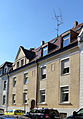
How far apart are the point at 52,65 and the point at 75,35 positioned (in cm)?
448

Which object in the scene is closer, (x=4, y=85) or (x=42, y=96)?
(x=42, y=96)

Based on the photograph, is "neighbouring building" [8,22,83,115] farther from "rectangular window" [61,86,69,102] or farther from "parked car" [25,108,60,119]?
"parked car" [25,108,60,119]

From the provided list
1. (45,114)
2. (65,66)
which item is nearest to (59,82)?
(65,66)

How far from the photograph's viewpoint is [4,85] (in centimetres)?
3853

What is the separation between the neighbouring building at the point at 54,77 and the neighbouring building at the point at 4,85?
3092 mm

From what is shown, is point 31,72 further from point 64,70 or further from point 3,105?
point 3,105

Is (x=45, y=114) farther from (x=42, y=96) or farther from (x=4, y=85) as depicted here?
(x=4, y=85)

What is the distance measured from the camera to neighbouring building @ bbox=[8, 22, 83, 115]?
21172 mm

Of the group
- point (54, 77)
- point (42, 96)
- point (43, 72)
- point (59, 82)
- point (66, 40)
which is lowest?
point (42, 96)

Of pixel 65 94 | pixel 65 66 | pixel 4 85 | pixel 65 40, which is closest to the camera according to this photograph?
pixel 65 94

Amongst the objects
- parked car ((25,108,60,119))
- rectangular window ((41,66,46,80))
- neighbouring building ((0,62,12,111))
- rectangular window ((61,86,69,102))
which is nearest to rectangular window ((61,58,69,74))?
rectangular window ((61,86,69,102))

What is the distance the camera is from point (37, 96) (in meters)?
27.0

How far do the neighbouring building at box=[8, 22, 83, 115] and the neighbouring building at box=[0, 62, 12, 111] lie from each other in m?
3.09

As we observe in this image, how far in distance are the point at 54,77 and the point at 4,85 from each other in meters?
16.5
